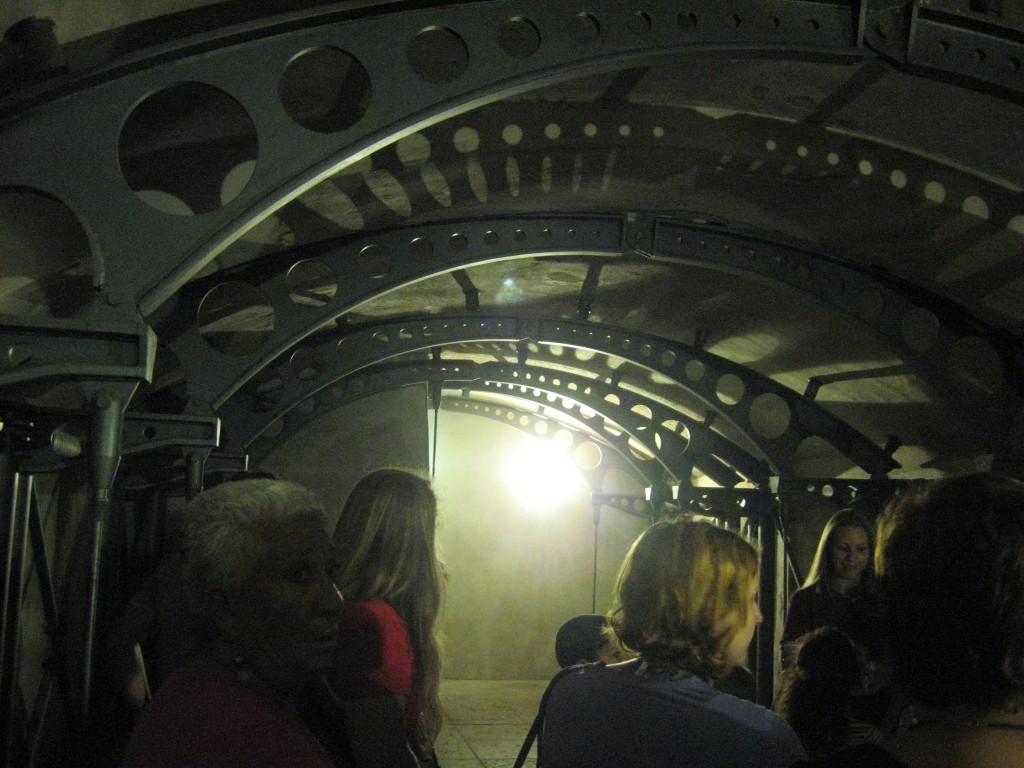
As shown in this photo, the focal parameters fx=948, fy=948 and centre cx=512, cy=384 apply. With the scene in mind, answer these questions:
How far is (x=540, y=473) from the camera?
1952 cm

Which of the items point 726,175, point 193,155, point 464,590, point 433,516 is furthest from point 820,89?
point 464,590

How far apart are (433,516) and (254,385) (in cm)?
731

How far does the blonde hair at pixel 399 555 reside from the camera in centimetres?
267

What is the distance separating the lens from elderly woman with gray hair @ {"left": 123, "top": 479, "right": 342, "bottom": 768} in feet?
5.54

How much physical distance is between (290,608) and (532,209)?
580 centimetres

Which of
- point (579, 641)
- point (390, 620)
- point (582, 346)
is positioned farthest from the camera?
point (582, 346)

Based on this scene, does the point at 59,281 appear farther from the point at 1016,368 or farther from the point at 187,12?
the point at 1016,368

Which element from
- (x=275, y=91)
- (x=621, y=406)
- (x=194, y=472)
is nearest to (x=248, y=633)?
(x=275, y=91)

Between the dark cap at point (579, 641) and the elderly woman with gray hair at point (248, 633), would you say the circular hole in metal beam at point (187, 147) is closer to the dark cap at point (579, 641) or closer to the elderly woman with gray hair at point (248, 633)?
the dark cap at point (579, 641)

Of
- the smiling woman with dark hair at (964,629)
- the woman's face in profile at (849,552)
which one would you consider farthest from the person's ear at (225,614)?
the woman's face in profile at (849,552)

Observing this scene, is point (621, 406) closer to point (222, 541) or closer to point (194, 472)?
point (194, 472)

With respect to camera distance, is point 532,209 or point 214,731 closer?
point 214,731

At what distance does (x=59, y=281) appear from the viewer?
5195mm

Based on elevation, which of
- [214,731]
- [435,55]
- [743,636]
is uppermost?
[435,55]
